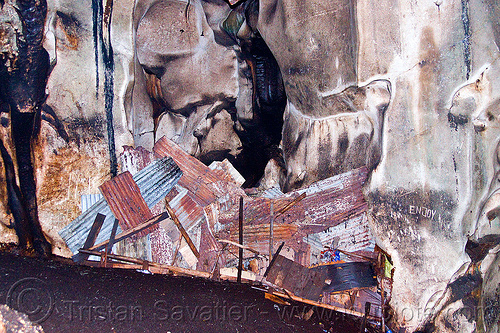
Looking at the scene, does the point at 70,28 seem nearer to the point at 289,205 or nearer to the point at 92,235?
the point at 92,235

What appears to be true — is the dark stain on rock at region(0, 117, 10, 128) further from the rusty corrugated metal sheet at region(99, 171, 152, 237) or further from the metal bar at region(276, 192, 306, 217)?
the metal bar at region(276, 192, 306, 217)

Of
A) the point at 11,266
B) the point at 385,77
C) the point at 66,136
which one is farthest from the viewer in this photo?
the point at 66,136

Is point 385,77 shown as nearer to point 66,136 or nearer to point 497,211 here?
point 497,211

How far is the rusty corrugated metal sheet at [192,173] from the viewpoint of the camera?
72.9 inches

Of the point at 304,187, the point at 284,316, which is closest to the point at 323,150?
the point at 304,187

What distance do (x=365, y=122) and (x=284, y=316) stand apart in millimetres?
1006

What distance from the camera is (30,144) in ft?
5.42

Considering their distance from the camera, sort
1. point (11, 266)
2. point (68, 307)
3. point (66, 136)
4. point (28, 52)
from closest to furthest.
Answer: point (68, 307), point (11, 266), point (28, 52), point (66, 136)

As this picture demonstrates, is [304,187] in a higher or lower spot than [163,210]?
higher

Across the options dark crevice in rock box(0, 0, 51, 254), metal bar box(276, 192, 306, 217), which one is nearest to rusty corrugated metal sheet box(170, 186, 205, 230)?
metal bar box(276, 192, 306, 217)

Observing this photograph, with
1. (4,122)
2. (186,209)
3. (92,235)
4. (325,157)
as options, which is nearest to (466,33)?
(325,157)

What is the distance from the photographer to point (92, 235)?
1.71 metres

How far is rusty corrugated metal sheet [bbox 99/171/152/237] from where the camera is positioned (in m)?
1.74

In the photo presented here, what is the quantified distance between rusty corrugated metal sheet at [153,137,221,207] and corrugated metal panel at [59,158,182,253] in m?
0.04
